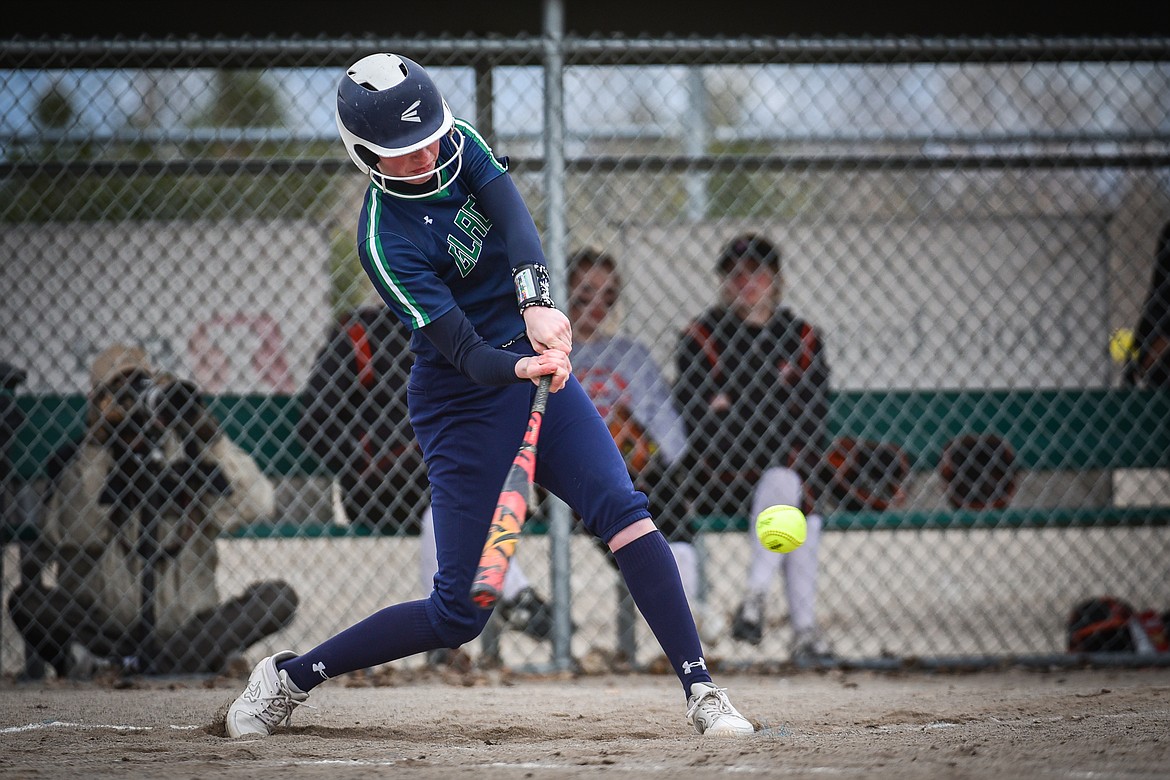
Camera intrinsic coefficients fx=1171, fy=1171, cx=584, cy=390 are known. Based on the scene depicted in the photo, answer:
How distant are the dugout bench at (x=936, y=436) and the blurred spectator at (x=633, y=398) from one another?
16 cm

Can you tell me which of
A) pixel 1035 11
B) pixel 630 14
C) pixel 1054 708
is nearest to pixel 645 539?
pixel 1054 708

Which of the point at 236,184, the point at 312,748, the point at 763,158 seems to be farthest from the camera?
the point at 236,184

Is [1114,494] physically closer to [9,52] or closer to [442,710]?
[442,710]

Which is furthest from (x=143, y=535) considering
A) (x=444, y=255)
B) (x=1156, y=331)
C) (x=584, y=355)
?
(x=1156, y=331)

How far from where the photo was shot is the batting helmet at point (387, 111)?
2.59 metres

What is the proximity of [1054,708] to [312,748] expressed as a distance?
2.00 m

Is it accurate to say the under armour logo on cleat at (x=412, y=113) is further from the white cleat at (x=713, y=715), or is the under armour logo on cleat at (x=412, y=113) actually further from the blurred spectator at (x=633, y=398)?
the blurred spectator at (x=633, y=398)

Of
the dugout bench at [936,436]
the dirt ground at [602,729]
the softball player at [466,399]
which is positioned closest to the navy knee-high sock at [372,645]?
the softball player at [466,399]

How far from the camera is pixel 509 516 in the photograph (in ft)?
8.58

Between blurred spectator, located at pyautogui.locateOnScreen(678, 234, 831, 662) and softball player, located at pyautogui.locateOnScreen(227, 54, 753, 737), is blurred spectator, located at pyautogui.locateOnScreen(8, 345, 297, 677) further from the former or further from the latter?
blurred spectator, located at pyautogui.locateOnScreen(678, 234, 831, 662)

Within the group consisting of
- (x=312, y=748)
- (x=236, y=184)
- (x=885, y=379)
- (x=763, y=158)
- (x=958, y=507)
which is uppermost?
(x=236, y=184)

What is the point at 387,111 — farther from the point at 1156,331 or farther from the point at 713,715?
the point at 1156,331

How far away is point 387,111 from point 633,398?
2274mm

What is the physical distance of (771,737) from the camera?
9.04 feet
